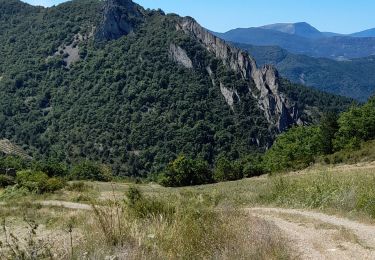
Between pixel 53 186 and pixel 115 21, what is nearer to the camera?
pixel 53 186

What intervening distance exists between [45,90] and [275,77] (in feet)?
250

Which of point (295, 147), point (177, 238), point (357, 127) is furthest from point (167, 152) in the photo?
point (177, 238)

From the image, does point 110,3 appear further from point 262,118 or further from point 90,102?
point 262,118

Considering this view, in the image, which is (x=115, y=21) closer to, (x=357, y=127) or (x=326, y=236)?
(x=357, y=127)

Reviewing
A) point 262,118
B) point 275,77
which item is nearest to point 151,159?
point 262,118

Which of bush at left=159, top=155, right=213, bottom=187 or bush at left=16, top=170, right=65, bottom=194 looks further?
bush at left=159, top=155, right=213, bottom=187

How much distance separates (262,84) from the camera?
6122 inches

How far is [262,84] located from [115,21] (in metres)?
65.8

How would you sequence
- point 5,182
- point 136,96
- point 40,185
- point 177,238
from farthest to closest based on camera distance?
point 136,96, point 5,182, point 40,185, point 177,238

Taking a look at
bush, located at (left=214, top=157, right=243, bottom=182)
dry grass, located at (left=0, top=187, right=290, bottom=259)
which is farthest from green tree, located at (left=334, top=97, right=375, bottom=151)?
dry grass, located at (left=0, top=187, right=290, bottom=259)

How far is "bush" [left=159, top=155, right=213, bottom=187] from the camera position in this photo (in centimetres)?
6500

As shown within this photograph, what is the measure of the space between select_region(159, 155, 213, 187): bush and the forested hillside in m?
47.0

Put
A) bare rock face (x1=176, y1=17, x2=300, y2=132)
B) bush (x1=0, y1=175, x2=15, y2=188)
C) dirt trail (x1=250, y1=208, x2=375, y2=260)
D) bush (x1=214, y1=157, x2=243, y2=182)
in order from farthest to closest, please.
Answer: bare rock face (x1=176, y1=17, x2=300, y2=132) → bush (x1=214, y1=157, x2=243, y2=182) → bush (x1=0, y1=175, x2=15, y2=188) → dirt trail (x1=250, y1=208, x2=375, y2=260)

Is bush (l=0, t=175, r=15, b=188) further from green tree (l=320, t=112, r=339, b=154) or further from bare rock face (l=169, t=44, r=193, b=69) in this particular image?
bare rock face (l=169, t=44, r=193, b=69)
